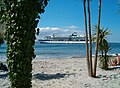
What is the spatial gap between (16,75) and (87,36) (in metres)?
9.20

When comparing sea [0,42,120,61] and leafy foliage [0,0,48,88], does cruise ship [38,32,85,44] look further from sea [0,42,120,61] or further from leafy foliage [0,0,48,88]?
leafy foliage [0,0,48,88]

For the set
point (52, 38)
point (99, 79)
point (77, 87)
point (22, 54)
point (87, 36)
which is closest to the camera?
point (22, 54)

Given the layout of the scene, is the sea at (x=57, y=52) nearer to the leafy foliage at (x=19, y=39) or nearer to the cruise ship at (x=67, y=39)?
the leafy foliage at (x=19, y=39)

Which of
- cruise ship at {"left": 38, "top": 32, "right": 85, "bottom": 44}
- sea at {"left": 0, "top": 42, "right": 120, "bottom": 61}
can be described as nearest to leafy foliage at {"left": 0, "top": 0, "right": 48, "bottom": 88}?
sea at {"left": 0, "top": 42, "right": 120, "bottom": 61}

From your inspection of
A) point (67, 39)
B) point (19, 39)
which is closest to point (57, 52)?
point (19, 39)

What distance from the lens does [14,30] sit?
171 inches

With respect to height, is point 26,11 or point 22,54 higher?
point 26,11

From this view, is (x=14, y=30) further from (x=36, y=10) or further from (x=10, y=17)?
(x=36, y=10)

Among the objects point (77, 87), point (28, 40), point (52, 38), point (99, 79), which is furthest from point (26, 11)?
point (52, 38)

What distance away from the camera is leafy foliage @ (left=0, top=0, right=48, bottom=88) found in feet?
14.1

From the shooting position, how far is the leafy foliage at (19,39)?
4312 millimetres

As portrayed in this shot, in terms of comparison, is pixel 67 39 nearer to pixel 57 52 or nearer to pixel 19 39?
pixel 57 52

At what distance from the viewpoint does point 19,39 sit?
4.32m

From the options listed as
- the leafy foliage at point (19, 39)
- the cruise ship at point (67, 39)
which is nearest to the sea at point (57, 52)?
the leafy foliage at point (19, 39)
